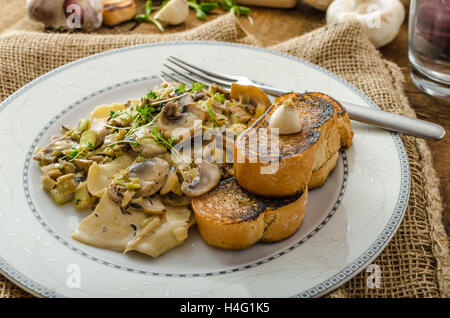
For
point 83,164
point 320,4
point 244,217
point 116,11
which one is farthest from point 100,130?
point 320,4

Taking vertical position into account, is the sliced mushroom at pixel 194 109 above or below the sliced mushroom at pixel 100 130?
above

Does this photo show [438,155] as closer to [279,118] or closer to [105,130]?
[279,118]

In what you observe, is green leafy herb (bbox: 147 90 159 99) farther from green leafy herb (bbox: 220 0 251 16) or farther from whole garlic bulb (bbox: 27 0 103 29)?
green leafy herb (bbox: 220 0 251 16)

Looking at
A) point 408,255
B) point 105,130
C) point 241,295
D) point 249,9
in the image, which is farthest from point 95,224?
point 249,9

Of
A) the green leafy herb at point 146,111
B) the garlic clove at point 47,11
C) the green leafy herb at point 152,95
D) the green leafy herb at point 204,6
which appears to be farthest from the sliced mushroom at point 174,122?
the green leafy herb at point 204,6

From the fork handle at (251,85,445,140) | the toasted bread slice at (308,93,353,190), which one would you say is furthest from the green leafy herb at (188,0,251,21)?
the toasted bread slice at (308,93,353,190)

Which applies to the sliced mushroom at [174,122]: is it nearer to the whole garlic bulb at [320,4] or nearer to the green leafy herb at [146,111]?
the green leafy herb at [146,111]
